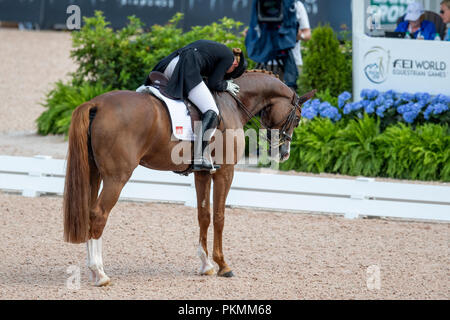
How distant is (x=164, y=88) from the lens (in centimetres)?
588

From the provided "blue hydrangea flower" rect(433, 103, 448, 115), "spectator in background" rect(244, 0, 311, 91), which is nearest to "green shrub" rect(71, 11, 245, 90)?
"spectator in background" rect(244, 0, 311, 91)

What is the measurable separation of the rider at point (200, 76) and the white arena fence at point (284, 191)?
2.77m

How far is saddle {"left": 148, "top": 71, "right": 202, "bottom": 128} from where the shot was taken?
230 inches

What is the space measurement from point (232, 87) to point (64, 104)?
6.65 meters

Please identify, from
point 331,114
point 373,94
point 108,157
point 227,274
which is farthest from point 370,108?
point 108,157

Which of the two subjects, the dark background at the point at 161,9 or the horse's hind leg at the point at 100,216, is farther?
the dark background at the point at 161,9

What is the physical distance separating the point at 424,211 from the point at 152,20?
456 inches

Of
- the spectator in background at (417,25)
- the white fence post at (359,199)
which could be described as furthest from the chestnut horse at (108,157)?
the spectator in background at (417,25)

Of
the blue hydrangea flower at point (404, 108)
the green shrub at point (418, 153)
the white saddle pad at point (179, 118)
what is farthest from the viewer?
the blue hydrangea flower at point (404, 108)

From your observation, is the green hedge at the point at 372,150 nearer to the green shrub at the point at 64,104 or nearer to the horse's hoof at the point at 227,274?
the green shrub at the point at 64,104

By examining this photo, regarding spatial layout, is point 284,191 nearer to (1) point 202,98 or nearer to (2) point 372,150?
(2) point 372,150

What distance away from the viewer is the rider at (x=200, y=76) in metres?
5.80

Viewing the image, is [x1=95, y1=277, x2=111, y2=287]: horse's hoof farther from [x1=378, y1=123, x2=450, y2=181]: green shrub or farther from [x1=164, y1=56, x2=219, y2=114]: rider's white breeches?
[x1=378, y1=123, x2=450, y2=181]: green shrub

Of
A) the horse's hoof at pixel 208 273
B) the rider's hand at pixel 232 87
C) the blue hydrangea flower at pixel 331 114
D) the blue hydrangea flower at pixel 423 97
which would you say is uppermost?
the rider's hand at pixel 232 87
